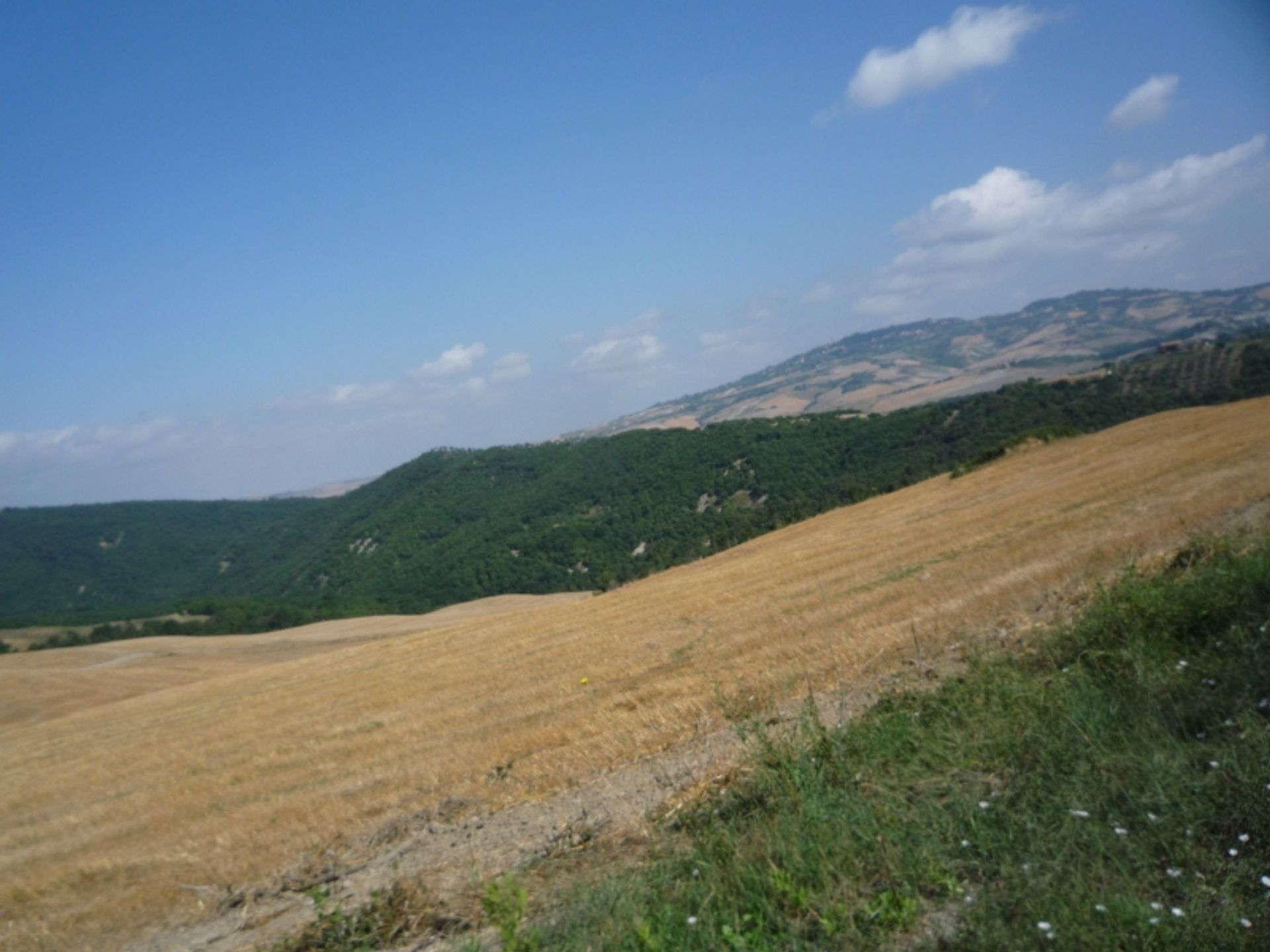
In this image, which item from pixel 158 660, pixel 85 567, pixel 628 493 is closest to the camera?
pixel 158 660

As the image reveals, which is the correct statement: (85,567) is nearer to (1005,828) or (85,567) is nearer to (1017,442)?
(1017,442)

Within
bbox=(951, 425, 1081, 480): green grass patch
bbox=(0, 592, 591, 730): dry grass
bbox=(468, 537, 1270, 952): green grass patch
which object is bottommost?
bbox=(0, 592, 591, 730): dry grass

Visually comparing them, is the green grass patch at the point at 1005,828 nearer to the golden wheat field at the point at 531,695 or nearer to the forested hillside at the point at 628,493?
the golden wheat field at the point at 531,695

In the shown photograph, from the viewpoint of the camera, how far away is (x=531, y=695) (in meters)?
14.5

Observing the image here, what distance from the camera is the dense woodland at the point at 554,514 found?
229ft

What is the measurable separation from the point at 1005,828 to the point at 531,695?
35.8 feet

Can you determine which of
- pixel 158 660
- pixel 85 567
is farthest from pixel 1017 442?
pixel 85 567

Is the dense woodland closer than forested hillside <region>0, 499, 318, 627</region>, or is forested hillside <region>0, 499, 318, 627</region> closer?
the dense woodland

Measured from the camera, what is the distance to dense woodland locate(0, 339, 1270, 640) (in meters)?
69.9

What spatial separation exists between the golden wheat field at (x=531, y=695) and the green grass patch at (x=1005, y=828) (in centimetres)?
296

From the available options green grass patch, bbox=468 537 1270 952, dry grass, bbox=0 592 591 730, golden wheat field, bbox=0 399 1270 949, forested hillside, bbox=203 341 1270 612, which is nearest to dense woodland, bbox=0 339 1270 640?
forested hillside, bbox=203 341 1270 612

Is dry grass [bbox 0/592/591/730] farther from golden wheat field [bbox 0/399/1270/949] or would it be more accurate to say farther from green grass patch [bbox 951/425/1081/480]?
green grass patch [bbox 951/425/1081/480]

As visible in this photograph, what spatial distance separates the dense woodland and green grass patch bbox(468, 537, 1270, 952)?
1653 inches

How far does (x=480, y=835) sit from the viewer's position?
23.9 feet
